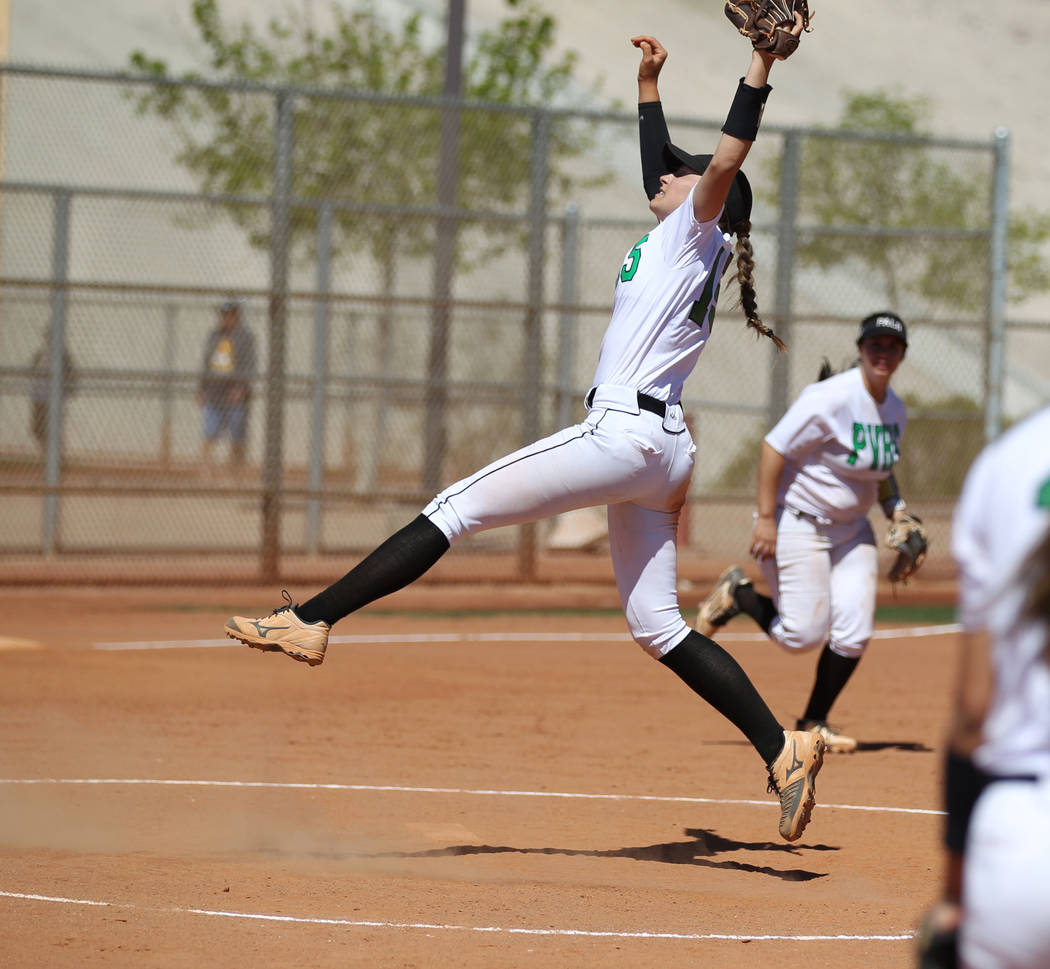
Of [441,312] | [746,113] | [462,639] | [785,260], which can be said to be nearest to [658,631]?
[746,113]

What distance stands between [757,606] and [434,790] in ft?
7.20

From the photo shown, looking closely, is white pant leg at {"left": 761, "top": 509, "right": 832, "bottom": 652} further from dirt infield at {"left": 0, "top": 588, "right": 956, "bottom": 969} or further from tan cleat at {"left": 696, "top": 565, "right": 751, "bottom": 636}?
dirt infield at {"left": 0, "top": 588, "right": 956, "bottom": 969}

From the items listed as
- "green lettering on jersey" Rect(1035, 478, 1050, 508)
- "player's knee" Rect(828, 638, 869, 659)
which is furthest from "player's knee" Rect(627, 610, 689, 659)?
"green lettering on jersey" Rect(1035, 478, 1050, 508)

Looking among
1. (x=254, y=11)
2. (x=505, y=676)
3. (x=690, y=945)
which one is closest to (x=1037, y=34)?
(x=254, y=11)

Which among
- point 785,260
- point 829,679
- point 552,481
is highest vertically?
point 785,260

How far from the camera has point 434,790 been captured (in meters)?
6.36

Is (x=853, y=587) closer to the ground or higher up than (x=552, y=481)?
closer to the ground

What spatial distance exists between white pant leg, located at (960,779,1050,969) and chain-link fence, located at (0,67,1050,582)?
34.9ft

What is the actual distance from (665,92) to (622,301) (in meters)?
61.0

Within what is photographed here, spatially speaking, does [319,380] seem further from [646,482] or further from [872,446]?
[646,482]

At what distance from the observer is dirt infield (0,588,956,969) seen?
427 cm

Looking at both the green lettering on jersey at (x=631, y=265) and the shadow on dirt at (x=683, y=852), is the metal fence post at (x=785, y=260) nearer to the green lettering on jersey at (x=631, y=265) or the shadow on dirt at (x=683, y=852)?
the shadow on dirt at (x=683, y=852)

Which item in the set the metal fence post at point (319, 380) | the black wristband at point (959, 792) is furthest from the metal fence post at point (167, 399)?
the black wristband at point (959, 792)

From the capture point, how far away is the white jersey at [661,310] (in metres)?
4.95
